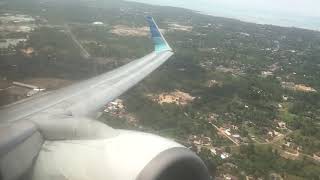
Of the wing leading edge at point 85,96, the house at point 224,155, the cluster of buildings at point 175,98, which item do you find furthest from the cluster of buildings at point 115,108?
the wing leading edge at point 85,96

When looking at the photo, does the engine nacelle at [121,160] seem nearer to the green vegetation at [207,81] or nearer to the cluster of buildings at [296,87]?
the green vegetation at [207,81]

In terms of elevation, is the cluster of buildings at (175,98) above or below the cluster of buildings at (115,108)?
below

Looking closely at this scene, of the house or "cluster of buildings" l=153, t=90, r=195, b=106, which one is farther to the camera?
"cluster of buildings" l=153, t=90, r=195, b=106

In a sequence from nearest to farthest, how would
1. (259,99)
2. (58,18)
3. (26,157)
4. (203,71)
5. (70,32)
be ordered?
(26,157) < (259,99) < (203,71) < (70,32) < (58,18)

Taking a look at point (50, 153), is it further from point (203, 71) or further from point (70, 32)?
point (70, 32)

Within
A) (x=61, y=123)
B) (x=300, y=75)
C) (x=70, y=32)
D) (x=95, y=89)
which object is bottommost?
(x=300, y=75)

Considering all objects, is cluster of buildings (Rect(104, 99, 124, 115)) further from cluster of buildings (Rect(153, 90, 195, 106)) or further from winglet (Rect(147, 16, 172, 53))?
winglet (Rect(147, 16, 172, 53))

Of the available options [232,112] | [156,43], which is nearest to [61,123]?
[156,43]

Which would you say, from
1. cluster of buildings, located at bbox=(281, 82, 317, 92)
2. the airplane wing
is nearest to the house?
the airplane wing
